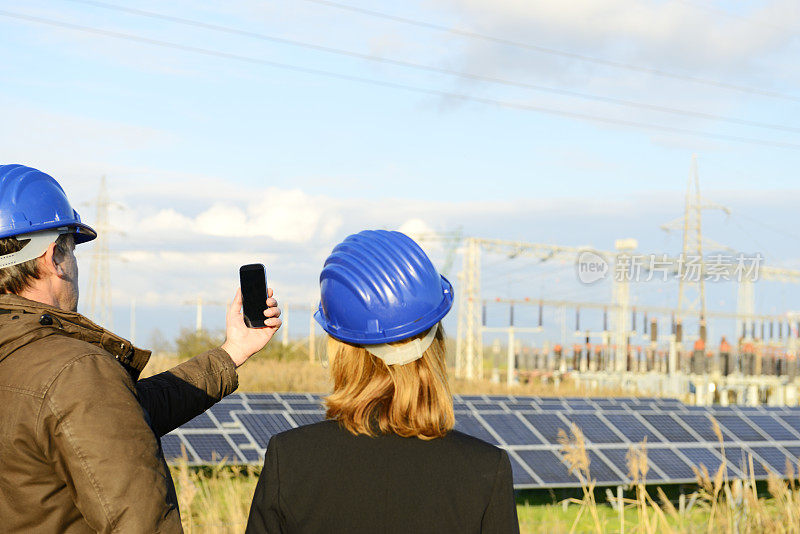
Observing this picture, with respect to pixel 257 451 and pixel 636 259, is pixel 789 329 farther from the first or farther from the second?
pixel 257 451

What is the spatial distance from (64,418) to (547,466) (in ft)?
28.8

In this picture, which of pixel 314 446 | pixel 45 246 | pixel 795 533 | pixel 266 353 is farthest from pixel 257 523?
pixel 266 353

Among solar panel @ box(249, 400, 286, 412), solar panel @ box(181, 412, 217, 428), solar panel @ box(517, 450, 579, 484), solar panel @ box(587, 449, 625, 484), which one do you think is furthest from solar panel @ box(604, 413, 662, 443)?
solar panel @ box(181, 412, 217, 428)

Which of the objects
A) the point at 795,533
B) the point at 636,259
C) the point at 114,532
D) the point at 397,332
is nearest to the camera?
the point at 114,532

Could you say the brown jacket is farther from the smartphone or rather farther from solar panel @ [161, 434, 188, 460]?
solar panel @ [161, 434, 188, 460]

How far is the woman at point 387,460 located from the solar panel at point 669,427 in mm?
10730

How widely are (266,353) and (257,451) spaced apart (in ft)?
87.8

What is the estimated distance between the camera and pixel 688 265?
35.6m

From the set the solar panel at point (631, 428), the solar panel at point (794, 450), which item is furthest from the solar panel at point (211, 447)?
the solar panel at point (794, 450)

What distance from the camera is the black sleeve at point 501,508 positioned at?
6.82 ft

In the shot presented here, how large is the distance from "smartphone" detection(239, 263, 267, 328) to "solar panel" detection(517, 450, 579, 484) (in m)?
7.30

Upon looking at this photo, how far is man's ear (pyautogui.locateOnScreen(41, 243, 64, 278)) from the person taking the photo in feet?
8.16

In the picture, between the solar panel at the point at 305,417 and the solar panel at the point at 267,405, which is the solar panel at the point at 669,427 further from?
the solar panel at the point at 267,405

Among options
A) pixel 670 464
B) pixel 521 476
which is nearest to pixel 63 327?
pixel 521 476
